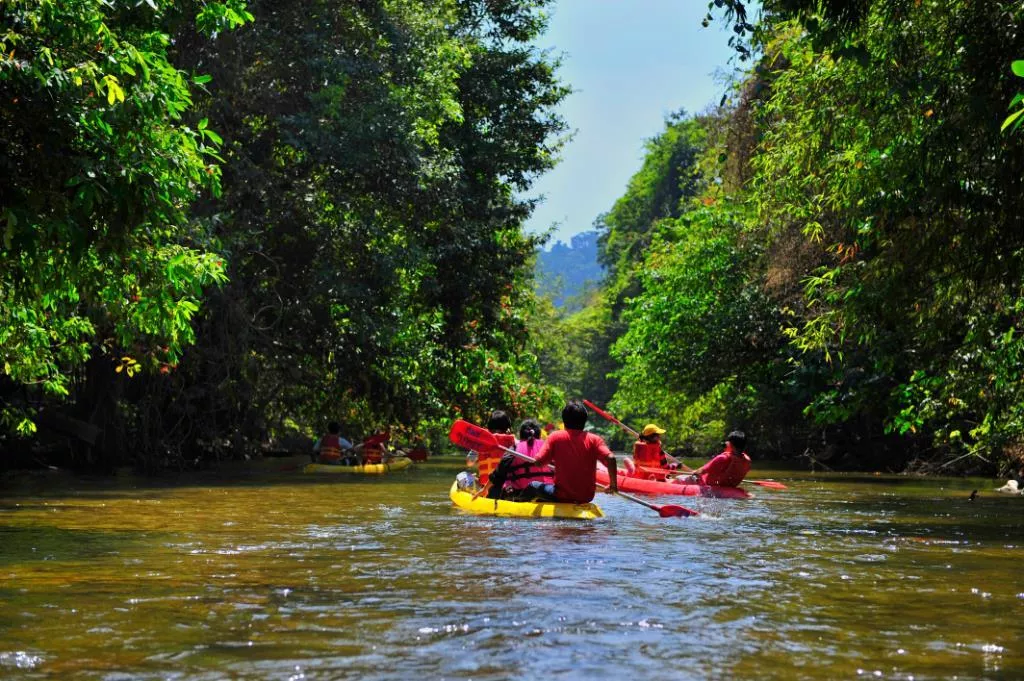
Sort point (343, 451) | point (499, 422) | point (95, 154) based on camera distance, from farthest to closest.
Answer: point (343, 451)
point (499, 422)
point (95, 154)

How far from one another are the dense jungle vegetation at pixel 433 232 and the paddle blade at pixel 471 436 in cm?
392

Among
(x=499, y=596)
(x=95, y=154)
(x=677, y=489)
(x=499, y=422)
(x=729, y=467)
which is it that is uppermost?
(x=95, y=154)

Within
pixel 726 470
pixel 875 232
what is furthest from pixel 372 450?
pixel 875 232

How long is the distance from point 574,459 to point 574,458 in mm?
20

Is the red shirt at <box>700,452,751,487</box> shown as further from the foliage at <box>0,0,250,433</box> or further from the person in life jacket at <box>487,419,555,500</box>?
the foliage at <box>0,0,250,433</box>

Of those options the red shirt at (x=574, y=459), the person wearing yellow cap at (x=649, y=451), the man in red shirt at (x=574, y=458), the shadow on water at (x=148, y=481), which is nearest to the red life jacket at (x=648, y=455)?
the person wearing yellow cap at (x=649, y=451)

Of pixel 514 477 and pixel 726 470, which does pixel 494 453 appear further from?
pixel 726 470

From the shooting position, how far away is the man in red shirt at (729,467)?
61.5ft

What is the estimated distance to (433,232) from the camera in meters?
27.1

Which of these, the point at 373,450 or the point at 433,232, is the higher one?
Result: the point at 433,232

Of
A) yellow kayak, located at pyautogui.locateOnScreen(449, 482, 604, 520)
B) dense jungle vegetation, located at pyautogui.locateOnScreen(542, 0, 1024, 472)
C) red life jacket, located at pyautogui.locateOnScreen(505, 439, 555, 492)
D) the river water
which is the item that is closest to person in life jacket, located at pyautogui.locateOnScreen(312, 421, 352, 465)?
dense jungle vegetation, located at pyautogui.locateOnScreen(542, 0, 1024, 472)

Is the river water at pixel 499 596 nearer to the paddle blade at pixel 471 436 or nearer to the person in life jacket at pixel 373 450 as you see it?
the paddle blade at pixel 471 436

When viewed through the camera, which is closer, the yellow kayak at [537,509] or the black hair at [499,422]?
the yellow kayak at [537,509]

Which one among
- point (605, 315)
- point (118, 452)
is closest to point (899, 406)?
point (118, 452)
